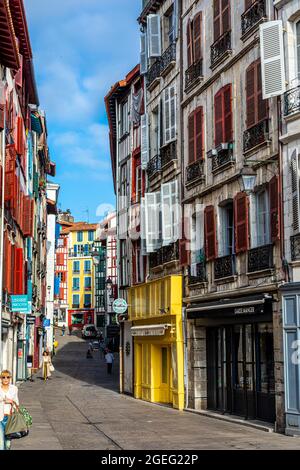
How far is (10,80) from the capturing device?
1152 inches

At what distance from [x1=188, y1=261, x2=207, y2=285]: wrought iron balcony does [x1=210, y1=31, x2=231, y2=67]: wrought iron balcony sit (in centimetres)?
602

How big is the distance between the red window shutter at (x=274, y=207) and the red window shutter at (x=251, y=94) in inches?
86.3

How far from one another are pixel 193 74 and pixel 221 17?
106 inches

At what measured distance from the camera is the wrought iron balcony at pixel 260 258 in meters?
19.0

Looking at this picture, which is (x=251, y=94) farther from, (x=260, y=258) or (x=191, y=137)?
(x=191, y=137)

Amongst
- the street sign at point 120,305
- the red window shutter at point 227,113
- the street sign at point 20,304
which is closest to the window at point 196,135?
the red window shutter at point 227,113

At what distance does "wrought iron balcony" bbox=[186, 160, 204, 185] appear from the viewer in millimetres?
24109

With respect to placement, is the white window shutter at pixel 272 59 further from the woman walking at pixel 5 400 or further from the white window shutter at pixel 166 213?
the woman walking at pixel 5 400

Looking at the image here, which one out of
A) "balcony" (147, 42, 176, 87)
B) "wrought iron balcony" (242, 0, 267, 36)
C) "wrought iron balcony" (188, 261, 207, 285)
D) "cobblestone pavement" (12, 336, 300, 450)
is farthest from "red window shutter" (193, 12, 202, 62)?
"cobblestone pavement" (12, 336, 300, 450)

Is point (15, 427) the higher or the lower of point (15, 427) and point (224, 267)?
the lower

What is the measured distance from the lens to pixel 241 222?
67.6 feet

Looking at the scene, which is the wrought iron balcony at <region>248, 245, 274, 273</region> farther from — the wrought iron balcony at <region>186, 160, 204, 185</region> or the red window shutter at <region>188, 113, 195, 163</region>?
the red window shutter at <region>188, 113, 195, 163</region>

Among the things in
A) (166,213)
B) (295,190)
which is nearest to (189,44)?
(166,213)
